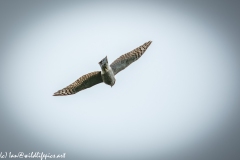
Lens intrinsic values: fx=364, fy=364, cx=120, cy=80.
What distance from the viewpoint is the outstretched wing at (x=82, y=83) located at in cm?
1563

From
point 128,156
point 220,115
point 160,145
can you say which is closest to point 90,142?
point 128,156

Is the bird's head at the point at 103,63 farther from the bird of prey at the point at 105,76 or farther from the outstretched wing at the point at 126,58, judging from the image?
the outstretched wing at the point at 126,58

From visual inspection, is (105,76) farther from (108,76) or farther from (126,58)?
(126,58)

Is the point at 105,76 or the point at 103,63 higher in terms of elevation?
the point at 103,63

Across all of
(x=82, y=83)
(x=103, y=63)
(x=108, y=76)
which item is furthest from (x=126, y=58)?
(x=82, y=83)

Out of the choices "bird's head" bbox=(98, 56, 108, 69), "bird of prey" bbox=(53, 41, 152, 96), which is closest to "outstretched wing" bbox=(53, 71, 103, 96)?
"bird of prey" bbox=(53, 41, 152, 96)

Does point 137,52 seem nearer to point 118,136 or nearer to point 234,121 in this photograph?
point 118,136

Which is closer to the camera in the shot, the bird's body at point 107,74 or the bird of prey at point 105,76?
the bird's body at point 107,74

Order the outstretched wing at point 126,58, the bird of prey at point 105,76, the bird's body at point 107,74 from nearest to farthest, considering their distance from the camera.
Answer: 1. the bird's body at point 107,74
2. the bird of prey at point 105,76
3. the outstretched wing at point 126,58

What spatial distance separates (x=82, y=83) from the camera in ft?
52.1

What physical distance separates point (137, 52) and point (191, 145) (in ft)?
104

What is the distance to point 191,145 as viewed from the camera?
45.1m

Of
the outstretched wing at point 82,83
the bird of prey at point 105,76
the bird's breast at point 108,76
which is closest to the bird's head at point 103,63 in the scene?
the bird of prey at point 105,76

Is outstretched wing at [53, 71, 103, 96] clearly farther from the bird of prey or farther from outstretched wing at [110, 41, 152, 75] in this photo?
outstretched wing at [110, 41, 152, 75]
